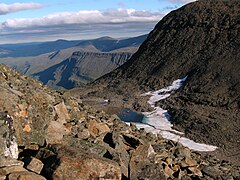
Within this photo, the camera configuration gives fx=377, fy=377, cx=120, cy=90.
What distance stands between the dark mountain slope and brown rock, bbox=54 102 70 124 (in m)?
32.3

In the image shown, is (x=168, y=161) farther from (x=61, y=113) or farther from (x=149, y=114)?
(x=149, y=114)

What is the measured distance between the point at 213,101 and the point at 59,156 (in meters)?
61.5

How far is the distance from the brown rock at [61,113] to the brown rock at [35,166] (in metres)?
5.07

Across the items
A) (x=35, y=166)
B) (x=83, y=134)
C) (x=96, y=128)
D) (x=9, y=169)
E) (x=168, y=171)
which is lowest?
(x=168, y=171)

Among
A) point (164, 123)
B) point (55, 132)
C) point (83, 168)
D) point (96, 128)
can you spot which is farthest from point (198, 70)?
point (83, 168)

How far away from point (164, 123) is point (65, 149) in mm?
51151

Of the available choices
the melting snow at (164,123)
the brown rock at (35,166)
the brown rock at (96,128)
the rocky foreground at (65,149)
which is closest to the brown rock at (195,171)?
the rocky foreground at (65,149)

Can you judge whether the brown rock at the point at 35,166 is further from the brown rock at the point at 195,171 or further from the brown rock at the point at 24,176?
the brown rock at the point at 195,171

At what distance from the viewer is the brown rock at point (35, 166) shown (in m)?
11.6

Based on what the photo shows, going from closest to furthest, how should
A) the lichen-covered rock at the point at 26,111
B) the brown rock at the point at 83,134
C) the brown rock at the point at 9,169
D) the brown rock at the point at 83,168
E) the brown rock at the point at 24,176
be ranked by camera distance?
1. the brown rock at the point at 24,176
2. the brown rock at the point at 9,169
3. the brown rock at the point at 83,168
4. the lichen-covered rock at the point at 26,111
5. the brown rock at the point at 83,134

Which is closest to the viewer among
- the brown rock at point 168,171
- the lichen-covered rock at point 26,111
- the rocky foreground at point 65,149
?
the rocky foreground at point 65,149

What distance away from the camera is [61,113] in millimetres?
17688

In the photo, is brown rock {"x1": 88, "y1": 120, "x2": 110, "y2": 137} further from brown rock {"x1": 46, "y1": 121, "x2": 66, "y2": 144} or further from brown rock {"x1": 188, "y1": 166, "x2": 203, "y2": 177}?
brown rock {"x1": 188, "y1": 166, "x2": 203, "y2": 177}

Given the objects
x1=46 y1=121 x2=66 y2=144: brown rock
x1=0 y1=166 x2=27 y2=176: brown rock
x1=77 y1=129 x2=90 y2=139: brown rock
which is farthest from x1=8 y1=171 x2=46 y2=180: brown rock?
x1=77 y1=129 x2=90 y2=139: brown rock
